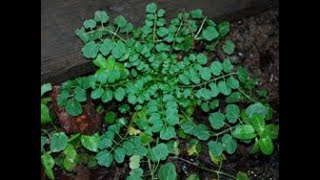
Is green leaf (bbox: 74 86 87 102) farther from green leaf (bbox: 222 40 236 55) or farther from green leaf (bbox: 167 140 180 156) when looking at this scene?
green leaf (bbox: 222 40 236 55)

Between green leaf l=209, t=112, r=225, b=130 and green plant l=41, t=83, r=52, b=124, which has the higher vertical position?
green plant l=41, t=83, r=52, b=124

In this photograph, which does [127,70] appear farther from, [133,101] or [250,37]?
[250,37]

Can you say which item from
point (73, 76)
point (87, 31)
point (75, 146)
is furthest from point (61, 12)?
point (75, 146)

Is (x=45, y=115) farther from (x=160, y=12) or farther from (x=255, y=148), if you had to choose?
(x=255, y=148)

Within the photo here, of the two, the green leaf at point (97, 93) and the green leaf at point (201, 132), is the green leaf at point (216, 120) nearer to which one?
the green leaf at point (201, 132)

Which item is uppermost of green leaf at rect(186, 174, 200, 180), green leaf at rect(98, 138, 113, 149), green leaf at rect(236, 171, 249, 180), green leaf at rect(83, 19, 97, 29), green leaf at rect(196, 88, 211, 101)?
green leaf at rect(83, 19, 97, 29)

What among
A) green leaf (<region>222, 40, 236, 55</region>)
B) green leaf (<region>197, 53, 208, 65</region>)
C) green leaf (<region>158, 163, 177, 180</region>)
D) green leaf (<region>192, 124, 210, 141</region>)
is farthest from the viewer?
green leaf (<region>222, 40, 236, 55</region>)

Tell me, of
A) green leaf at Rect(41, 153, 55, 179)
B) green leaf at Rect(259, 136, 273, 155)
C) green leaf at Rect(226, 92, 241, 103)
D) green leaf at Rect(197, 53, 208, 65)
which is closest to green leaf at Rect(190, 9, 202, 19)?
green leaf at Rect(197, 53, 208, 65)
